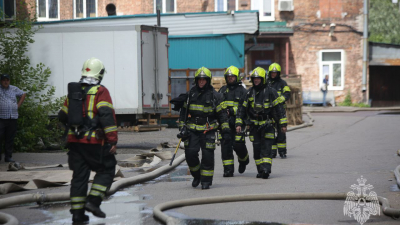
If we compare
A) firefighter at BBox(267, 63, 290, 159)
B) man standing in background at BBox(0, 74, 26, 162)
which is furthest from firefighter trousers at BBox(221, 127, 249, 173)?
man standing in background at BBox(0, 74, 26, 162)

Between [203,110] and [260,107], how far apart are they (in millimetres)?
1414

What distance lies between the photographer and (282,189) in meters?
8.74

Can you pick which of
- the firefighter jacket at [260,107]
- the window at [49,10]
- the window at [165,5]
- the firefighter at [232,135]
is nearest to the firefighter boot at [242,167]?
the firefighter at [232,135]

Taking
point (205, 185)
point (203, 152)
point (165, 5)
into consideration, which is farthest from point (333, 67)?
point (205, 185)

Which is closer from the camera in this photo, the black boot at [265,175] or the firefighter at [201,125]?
Result: the firefighter at [201,125]

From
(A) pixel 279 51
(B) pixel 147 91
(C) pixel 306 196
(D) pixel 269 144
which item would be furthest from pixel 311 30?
(C) pixel 306 196

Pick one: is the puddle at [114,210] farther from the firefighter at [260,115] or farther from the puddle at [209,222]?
the firefighter at [260,115]

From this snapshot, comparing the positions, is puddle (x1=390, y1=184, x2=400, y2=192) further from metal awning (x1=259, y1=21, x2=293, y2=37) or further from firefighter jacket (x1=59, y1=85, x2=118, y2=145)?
metal awning (x1=259, y1=21, x2=293, y2=37)

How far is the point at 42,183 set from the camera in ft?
29.9

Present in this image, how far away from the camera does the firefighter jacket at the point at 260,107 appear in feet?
33.8

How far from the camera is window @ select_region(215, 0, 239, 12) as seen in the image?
1412 inches

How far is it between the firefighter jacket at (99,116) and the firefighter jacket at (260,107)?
159 inches

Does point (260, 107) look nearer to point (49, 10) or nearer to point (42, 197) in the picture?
point (42, 197)

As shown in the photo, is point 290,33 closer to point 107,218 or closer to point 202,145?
point 202,145
